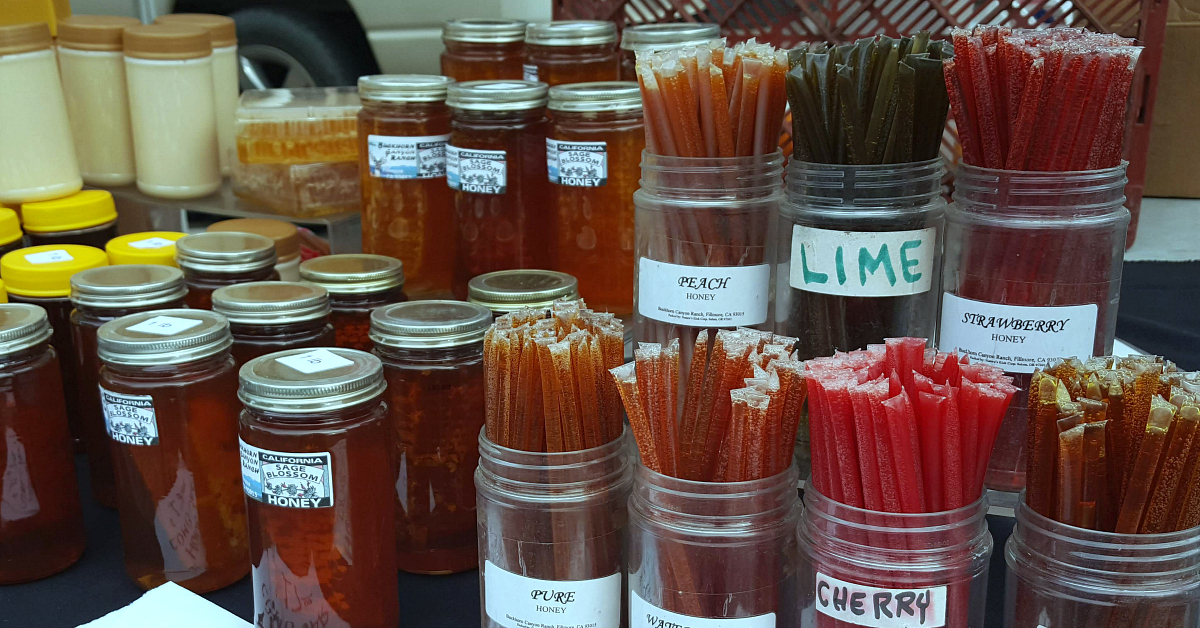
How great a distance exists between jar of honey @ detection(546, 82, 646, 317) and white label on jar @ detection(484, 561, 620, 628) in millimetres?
505

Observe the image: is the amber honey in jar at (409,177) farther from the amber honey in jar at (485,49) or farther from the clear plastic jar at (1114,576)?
the clear plastic jar at (1114,576)

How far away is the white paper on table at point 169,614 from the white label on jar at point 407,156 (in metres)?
0.58

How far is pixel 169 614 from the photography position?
926mm

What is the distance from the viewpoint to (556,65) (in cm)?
138

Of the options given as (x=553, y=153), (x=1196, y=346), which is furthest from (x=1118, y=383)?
(x=1196, y=346)

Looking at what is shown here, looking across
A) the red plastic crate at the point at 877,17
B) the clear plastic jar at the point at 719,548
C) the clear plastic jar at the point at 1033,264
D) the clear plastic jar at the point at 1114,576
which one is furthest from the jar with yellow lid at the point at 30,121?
the clear plastic jar at the point at 1114,576

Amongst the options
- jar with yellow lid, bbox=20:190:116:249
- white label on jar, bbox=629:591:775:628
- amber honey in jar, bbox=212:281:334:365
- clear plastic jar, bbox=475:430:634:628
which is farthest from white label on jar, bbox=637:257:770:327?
jar with yellow lid, bbox=20:190:116:249

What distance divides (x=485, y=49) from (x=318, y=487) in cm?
83

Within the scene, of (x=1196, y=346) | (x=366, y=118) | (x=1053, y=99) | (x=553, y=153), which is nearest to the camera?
(x=1053, y=99)

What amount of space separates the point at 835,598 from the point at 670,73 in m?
0.44

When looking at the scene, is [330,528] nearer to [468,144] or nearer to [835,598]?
[835,598]

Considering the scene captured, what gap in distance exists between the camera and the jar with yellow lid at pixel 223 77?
66.1 inches

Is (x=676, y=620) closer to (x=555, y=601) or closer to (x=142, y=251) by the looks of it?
(x=555, y=601)

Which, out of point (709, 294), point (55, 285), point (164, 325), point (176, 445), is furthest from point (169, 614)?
point (709, 294)
